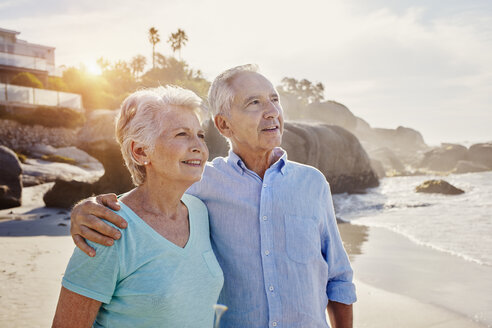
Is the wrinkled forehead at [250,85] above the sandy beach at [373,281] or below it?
above

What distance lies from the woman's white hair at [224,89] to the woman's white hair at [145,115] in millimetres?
607

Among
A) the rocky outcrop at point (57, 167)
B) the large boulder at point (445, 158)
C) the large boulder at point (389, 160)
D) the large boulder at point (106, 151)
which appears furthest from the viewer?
the large boulder at point (389, 160)

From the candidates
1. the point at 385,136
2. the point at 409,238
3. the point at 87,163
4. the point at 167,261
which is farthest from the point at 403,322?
the point at 385,136

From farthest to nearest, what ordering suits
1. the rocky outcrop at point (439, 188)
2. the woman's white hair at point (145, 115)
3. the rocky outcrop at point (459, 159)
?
1. the rocky outcrop at point (459, 159)
2. the rocky outcrop at point (439, 188)
3. the woman's white hair at point (145, 115)

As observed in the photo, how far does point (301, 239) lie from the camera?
2.52 m

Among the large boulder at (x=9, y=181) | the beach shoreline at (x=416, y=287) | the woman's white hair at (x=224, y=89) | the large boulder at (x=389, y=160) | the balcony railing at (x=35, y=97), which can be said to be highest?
the balcony railing at (x=35, y=97)

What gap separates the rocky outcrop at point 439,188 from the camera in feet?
53.8

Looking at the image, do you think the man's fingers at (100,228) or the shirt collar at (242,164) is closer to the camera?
the man's fingers at (100,228)

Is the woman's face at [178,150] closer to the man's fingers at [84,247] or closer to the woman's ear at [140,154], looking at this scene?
the woman's ear at [140,154]

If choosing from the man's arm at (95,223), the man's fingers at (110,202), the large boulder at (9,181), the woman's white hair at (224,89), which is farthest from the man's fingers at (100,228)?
the large boulder at (9,181)

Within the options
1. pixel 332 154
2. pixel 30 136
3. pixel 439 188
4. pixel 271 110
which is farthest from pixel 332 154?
pixel 30 136

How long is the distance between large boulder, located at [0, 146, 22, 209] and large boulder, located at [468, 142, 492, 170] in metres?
30.5

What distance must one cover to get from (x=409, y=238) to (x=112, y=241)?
7.93 metres

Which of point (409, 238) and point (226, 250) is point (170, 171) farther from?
point (409, 238)
